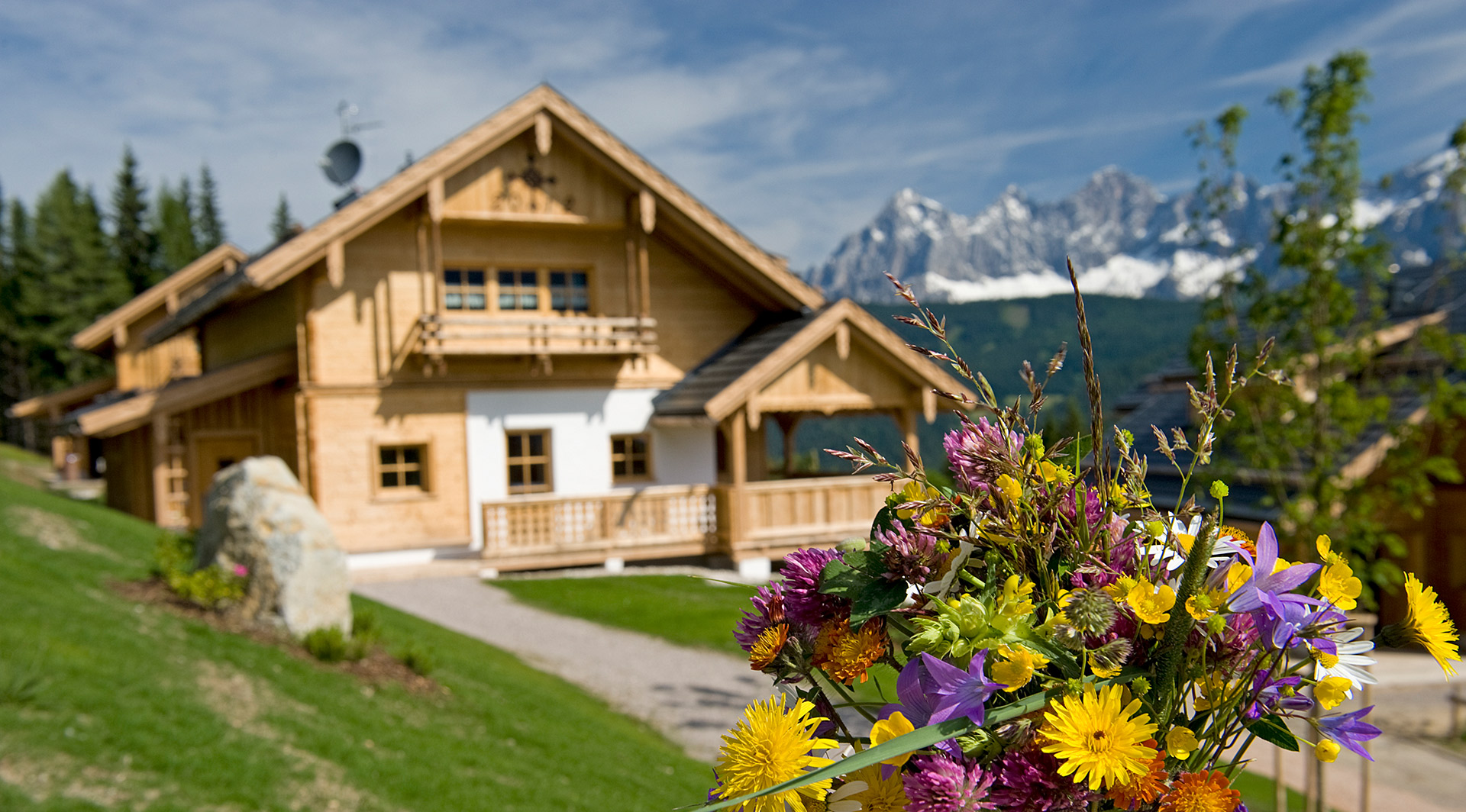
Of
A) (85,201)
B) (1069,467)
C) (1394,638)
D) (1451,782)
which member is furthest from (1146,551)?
(85,201)

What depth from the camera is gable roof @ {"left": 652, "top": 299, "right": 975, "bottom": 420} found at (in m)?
17.0

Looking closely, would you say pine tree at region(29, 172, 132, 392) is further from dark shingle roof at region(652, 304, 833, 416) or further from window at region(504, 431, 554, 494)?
dark shingle roof at region(652, 304, 833, 416)

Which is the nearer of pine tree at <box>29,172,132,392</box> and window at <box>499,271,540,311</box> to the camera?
window at <box>499,271,540,311</box>

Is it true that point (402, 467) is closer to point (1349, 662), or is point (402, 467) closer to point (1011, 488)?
point (1011, 488)

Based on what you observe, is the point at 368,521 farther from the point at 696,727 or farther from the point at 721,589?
the point at 696,727

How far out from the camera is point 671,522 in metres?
17.9

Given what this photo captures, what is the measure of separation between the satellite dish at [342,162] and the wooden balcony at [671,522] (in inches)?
367

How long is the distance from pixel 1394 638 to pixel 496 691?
9513mm

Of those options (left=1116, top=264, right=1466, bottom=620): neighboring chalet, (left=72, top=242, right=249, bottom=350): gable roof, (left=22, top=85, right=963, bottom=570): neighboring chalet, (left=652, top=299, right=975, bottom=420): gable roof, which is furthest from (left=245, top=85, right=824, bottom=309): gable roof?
(left=72, top=242, right=249, bottom=350): gable roof

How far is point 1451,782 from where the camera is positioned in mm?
9398

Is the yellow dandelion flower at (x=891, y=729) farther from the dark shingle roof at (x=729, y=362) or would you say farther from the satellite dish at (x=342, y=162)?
the satellite dish at (x=342, y=162)

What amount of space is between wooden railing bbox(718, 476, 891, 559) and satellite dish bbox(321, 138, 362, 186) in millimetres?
11513

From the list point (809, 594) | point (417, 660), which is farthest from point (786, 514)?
point (809, 594)

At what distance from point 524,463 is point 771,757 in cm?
1765
